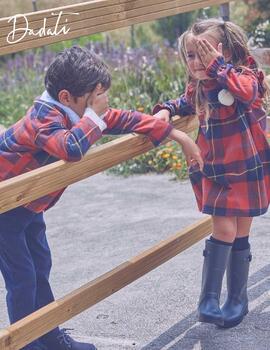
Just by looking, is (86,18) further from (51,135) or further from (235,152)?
(235,152)

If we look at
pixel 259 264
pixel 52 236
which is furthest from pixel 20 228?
pixel 52 236

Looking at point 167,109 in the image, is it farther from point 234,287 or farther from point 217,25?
point 234,287

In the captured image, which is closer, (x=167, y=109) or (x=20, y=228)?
(x=20, y=228)

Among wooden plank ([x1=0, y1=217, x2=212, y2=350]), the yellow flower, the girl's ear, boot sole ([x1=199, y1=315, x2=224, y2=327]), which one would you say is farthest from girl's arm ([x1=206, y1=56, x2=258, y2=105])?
the yellow flower

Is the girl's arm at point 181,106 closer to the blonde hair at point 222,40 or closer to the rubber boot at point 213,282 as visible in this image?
the blonde hair at point 222,40

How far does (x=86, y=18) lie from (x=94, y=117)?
1.30 feet

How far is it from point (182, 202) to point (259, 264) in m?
→ 1.70

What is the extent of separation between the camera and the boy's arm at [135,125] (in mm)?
3949

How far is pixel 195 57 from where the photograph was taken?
13.6 feet

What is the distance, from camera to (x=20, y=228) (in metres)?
3.95

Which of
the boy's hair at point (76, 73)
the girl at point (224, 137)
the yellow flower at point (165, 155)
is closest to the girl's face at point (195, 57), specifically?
the girl at point (224, 137)

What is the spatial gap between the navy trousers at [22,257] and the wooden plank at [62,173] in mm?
353

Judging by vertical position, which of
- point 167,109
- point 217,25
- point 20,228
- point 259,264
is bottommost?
point 259,264

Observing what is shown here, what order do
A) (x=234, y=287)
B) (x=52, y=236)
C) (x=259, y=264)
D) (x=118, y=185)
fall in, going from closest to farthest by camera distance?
(x=234, y=287)
(x=259, y=264)
(x=52, y=236)
(x=118, y=185)
